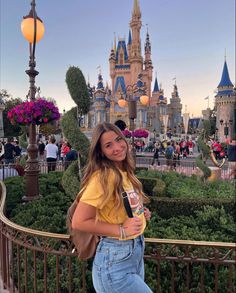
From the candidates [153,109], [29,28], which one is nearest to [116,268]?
[29,28]

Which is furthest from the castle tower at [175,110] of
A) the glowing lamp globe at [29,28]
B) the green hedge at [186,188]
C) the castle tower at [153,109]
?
the glowing lamp globe at [29,28]

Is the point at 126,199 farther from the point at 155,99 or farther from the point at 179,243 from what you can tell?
the point at 155,99

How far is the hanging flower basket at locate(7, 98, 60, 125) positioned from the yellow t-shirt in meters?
4.90

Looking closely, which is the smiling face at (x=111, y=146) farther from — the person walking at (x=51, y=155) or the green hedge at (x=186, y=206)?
the person walking at (x=51, y=155)

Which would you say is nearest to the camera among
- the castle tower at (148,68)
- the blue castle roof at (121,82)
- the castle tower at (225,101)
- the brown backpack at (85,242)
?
the brown backpack at (85,242)

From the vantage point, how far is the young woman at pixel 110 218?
5.23ft

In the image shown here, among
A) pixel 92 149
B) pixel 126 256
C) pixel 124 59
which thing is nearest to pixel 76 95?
pixel 92 149

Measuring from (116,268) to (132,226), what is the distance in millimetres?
267

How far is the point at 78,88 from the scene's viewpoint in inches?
222

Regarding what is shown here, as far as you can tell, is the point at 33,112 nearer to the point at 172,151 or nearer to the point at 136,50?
the point at 172,151

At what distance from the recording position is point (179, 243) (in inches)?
90.6

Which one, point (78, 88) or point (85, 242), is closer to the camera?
point (85, 242)

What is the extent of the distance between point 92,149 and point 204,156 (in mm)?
9144

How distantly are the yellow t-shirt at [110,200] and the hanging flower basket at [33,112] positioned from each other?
490 centimetres
